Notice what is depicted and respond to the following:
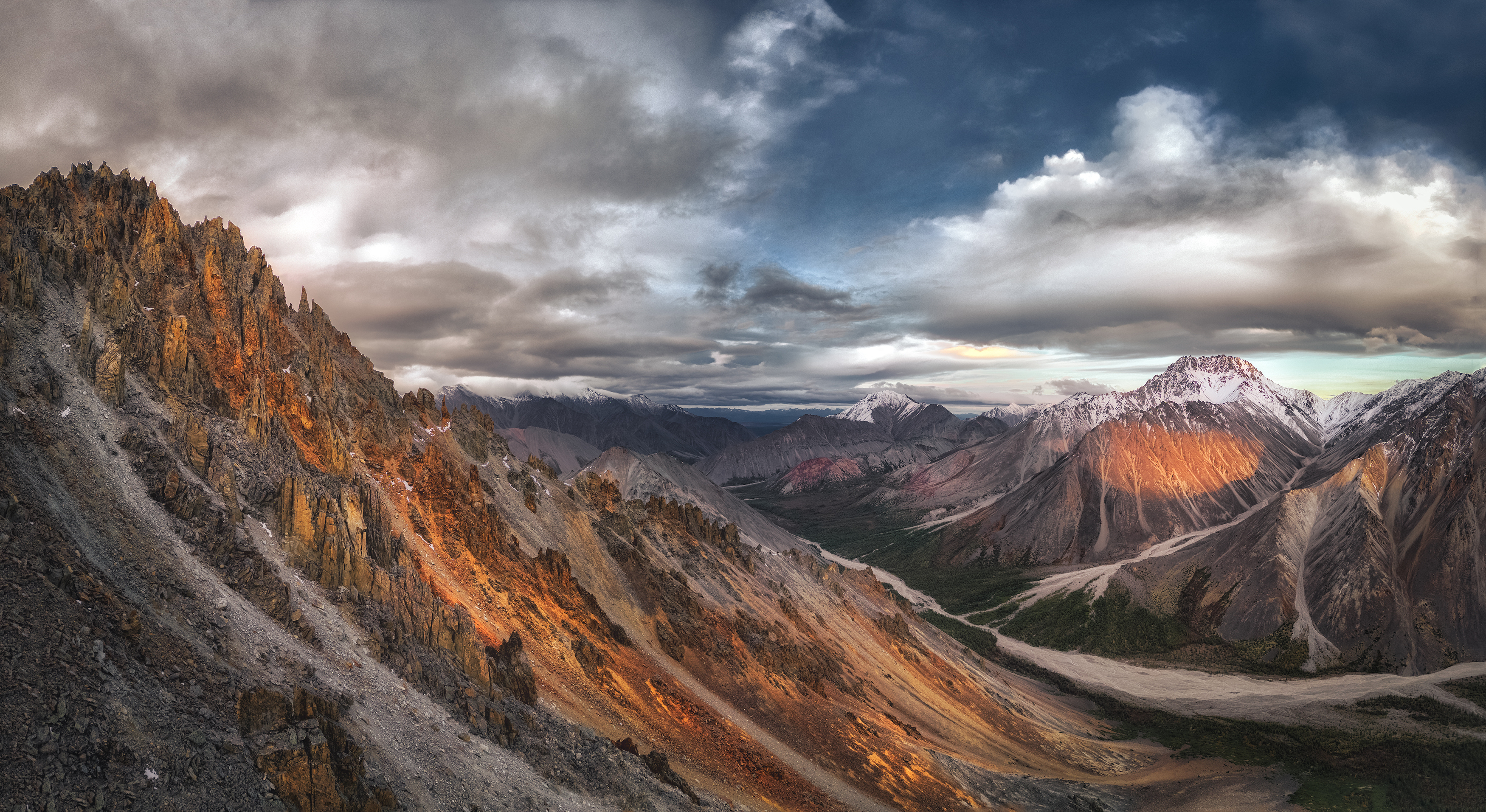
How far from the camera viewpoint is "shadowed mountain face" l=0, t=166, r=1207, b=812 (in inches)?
793

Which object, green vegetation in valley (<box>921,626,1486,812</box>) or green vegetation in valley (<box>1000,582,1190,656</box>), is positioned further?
green vegetation in valley (<box>1000,582,1190,656</box>)

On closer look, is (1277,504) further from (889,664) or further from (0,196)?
(0,196)

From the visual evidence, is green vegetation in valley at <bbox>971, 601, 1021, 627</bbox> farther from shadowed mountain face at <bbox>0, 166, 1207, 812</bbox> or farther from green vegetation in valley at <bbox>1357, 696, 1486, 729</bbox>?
shadowed mountain face at <bbox>0, 166, 1207, 812</bbox>

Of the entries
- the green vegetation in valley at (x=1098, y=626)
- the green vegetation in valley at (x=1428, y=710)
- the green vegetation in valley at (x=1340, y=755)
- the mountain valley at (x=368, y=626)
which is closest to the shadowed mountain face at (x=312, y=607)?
the mountain valley at (x=368, y=626)

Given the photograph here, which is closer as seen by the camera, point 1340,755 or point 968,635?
point 1340,755

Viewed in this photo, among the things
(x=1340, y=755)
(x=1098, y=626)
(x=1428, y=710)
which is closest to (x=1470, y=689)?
(x=1428, y=710)

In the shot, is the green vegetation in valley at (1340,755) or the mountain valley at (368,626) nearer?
the mountain valley at (368,626)

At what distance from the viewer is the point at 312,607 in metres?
31.6

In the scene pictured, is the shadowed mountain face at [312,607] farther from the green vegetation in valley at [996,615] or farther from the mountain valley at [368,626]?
the green vegetation in valley at [996,615]

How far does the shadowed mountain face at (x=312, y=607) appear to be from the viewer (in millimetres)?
20141

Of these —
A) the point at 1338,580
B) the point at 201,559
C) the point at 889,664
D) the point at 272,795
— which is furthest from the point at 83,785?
the point at 1338,580

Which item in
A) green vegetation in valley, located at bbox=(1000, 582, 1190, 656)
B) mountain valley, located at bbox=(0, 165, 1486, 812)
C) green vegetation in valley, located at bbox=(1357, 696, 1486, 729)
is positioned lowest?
green vegetation in valley, located at bbox=(1000, 582, 1190, 656)

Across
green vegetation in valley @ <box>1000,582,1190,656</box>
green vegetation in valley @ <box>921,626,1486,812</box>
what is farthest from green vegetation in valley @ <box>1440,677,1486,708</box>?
green vegetation in valley @ <box>1000,582,1190,656</box>

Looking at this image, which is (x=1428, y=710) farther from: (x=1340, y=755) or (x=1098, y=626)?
(x=1098, y=626)
